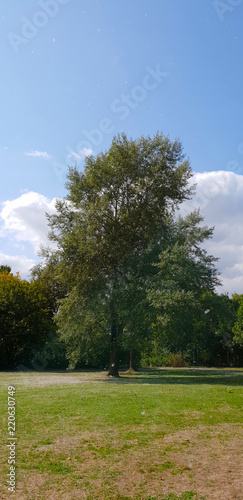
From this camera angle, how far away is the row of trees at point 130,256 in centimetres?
2159

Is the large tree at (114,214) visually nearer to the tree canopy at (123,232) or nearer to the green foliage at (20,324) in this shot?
the tree canopy at (123,232)

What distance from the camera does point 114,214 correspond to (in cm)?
2502

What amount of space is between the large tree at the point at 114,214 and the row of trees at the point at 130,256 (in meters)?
0.06

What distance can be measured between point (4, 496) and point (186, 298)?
624 inches

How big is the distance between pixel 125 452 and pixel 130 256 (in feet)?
55.7

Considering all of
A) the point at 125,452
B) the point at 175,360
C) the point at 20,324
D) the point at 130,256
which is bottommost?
the point at 175,360

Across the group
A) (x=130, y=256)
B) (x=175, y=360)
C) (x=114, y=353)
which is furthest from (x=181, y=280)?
(x=175, y=360)

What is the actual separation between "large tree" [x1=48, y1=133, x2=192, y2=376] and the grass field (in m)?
12.1

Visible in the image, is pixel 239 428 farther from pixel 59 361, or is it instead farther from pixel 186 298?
pixel 59 361

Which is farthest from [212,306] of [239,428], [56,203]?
[239,428]

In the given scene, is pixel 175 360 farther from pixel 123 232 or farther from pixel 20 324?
pixel 123 232

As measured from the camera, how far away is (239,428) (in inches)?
335

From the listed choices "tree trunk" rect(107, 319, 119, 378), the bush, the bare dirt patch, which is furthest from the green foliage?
the bare dirt patch

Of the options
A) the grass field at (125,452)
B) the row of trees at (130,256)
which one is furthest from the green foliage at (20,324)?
the grass field at (125,452)
